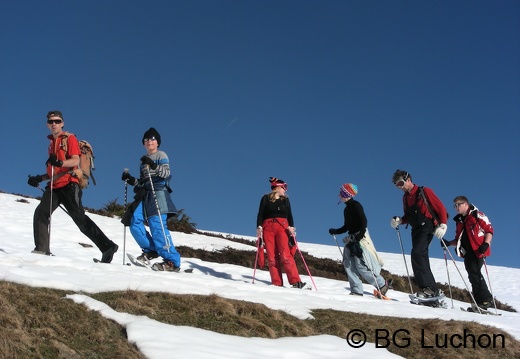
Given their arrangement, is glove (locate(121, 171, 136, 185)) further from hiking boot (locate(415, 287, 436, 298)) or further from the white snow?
hiking boot (locate(415, 287, 436, 298))

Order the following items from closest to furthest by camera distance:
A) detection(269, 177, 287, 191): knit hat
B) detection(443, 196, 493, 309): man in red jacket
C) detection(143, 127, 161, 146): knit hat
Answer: detection(143, 127, 161, 146): knit hat, detection(443, 196, 493, 309): man in red jacket, detection(269, 177, 287, 191): knit hat

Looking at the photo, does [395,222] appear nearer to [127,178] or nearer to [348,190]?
[348,190]

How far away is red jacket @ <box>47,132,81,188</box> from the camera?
8867 mm

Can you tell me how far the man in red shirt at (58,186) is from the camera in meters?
8.80

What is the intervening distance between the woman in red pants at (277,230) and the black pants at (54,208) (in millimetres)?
3049

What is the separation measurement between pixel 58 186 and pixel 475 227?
7.40 meters

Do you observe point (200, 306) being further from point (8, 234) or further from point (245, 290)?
point (8, 234)

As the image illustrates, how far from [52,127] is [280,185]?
13.7 ft

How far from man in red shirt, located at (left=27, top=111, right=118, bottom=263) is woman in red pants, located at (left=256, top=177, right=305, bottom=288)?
3144 millimetres

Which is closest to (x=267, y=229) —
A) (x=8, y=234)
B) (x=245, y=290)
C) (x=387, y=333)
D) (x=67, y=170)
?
(x=245, y=290)

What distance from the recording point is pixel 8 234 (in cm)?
1455

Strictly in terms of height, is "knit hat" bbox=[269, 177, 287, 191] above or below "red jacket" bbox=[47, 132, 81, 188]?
above

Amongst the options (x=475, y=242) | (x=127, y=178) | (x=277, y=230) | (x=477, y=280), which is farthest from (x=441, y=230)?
(x=127, y=178)

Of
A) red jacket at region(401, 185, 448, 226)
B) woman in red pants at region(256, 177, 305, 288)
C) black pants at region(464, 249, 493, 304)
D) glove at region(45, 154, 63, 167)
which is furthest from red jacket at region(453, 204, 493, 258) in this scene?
glove at region(45, 154, 63, 167)
